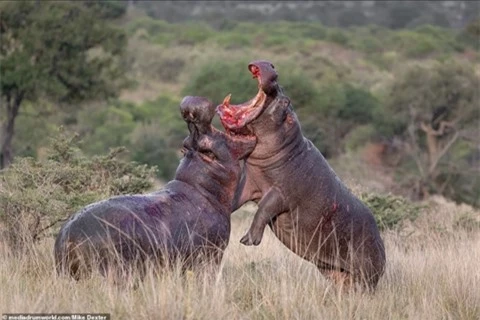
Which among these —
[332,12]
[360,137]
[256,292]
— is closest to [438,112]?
[360,137]

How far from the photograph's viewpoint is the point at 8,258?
6715mm

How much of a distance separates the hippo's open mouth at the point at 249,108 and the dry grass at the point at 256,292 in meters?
0.86

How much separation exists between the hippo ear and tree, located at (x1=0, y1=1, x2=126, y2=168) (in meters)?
22.2

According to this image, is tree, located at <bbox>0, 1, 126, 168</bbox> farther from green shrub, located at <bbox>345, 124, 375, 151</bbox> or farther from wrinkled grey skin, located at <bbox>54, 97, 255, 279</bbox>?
wrinkled grey skin, located at <bbox>54, 97, 255, 279</bbox>

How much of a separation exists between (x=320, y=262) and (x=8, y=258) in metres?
2.00

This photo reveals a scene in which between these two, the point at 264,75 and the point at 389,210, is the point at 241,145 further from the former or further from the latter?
the point at 389,210

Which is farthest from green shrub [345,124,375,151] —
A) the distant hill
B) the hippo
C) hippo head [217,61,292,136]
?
the distant hill

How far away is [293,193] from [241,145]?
16.4 inches

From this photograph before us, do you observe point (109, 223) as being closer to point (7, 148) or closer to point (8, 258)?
point (8, 258)

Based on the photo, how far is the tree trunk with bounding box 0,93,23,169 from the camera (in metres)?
25.5

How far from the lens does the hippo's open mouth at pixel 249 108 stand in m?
5.95

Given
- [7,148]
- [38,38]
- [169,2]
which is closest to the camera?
[7,148]

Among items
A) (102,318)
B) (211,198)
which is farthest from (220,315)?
(211,198)

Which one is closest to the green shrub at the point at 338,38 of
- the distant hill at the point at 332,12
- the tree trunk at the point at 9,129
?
the distant hill at the point at 332,12
